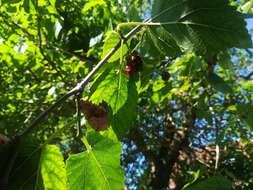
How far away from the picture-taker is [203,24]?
0.88m

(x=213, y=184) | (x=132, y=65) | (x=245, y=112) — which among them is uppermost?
(x=132, y=65)

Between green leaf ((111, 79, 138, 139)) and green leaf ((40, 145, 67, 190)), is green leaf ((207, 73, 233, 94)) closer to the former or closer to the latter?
green leaf ((111, 79, 138, 139))

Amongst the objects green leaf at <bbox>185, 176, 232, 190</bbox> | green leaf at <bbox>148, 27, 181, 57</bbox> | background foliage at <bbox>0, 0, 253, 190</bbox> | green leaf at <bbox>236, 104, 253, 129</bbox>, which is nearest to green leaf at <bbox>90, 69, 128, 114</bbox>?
background foliage at <bbox>0, 0, 253, 190</bbox>

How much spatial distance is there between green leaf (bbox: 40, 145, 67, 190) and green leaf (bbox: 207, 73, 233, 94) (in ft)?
3.19

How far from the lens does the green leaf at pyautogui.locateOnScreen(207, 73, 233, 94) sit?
171 centimetres

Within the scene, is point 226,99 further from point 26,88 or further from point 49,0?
point 49,0

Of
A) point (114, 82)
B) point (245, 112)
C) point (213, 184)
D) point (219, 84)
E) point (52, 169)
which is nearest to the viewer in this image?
point (52, 169)

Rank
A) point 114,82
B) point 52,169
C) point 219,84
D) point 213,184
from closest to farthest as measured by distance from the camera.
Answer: point 52,169 → point 114,82 → point 213,184 → point 219,84

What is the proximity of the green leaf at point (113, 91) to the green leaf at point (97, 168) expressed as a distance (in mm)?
156

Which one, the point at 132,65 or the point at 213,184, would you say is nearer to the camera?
the point at 132,65

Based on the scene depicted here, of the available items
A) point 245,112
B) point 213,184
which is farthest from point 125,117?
point 245,112

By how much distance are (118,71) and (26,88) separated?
10.2 ft

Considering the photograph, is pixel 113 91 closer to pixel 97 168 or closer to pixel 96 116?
pixel 96 116

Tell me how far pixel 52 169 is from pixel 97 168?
0.08 meters
